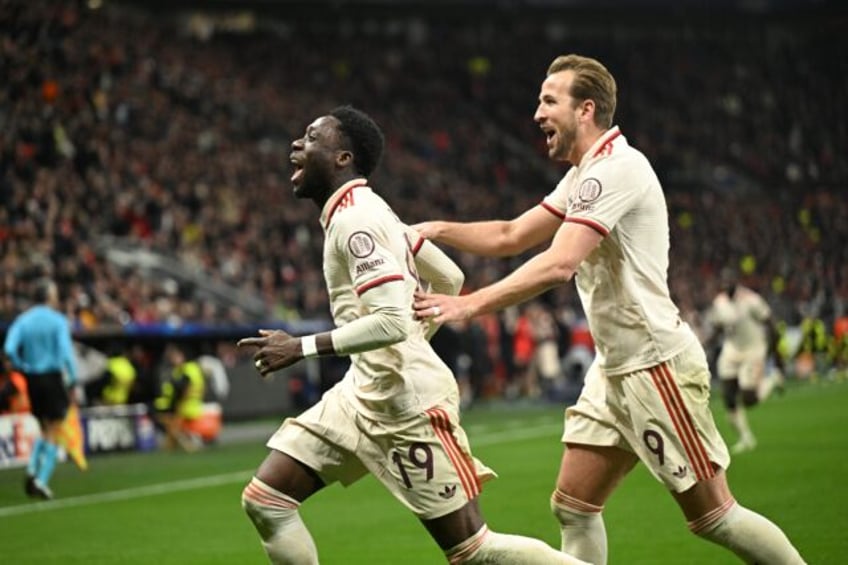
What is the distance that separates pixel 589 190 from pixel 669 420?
1.11m

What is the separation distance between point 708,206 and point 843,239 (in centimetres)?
427

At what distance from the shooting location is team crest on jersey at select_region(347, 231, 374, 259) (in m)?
6.77

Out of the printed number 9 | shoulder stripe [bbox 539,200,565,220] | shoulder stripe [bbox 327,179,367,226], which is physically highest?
shoulder stripe [bbox 327,179,367,226]

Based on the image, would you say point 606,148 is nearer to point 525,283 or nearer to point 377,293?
point 525,283

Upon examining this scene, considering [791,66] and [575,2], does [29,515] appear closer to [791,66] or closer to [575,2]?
[575,2]

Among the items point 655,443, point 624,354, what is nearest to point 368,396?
point 624,354

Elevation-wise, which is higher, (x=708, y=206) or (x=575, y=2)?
(x=575, y=2)

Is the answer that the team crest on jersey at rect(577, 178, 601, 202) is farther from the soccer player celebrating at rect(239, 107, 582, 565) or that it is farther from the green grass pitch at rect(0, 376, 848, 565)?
the green grass pitch at rect(0, 376, 848, 565)

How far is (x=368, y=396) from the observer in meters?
7.15

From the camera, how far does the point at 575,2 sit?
2115 inches

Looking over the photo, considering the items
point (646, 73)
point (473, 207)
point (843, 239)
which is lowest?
point (843, 239)

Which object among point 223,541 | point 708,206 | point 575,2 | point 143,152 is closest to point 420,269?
point 223,541

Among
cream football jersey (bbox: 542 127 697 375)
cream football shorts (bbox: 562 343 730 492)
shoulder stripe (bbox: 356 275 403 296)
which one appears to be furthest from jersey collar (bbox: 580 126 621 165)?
shoulder stripe (bbox: 356 275 403 296)

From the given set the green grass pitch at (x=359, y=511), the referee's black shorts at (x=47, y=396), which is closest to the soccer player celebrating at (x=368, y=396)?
the green grass pitch at (x=359, y=511)
